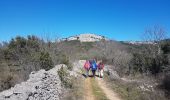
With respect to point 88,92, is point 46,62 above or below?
above

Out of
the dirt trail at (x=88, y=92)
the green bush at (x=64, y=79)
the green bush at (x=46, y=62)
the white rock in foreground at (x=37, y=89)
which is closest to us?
the white rock in foreground at (x=37, y=89)

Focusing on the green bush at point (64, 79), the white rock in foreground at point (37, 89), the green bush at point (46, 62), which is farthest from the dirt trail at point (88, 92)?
the green bush at point (46, 62)

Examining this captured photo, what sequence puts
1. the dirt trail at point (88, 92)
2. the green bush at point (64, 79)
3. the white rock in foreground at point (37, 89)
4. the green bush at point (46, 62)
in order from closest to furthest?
the white rock in foreground at point (37, 89) < the dirt trail at point (88, 92) < the green bush at point (64, 79) < the green bush at point (46, 62)

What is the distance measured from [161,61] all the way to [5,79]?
16.7m

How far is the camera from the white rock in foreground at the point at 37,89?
10359mm

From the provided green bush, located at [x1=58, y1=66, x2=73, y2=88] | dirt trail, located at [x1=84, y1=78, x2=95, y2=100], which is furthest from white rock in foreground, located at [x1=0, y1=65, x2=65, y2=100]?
dirt trail, located at [x1=84, y1=78, x2=95, y2=100]

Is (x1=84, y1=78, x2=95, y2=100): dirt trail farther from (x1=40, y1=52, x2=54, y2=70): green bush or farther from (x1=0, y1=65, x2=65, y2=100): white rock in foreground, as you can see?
(x1=40, y1=52, x2=54, y2=70): green bush

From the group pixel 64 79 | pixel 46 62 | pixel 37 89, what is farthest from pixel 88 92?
pixel 46 62

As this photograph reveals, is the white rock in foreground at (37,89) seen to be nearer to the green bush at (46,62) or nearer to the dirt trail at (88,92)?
the dirt trail at (88,92)

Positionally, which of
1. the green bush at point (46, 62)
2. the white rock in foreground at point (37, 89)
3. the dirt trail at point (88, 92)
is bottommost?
the dirt trail at point (88, 92)

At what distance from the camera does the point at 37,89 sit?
1269cm

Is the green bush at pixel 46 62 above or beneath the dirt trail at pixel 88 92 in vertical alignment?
above

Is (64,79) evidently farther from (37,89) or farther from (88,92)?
(37,89)

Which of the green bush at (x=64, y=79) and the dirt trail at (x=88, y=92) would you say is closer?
the dirt trail at (x=88, y=92)
